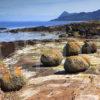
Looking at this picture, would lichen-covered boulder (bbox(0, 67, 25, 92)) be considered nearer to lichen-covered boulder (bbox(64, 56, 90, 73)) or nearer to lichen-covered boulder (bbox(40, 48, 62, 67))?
lichen-covered boulder (bbox(64, 56, 90, 73))

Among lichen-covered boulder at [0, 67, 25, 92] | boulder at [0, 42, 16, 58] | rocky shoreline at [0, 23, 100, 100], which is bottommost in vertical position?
boulder at [0, 42, 16, 58]

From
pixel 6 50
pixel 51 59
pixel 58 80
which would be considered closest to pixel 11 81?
pixel 58 80

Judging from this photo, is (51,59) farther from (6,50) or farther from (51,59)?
(6,50)

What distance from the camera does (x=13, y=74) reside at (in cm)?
2073

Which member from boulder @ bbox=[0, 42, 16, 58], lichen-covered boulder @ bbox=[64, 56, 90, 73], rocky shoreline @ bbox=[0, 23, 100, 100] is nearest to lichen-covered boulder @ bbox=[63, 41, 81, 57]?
rocky shoreline @ bbox=[0, 23, 100, 100]

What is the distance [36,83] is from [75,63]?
134 inches

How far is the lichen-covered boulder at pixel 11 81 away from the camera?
20484 millimetres

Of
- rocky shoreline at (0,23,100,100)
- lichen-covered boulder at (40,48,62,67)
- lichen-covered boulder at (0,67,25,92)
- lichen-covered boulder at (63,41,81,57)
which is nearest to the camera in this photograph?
rocky shoreline at (0,23,100,100)

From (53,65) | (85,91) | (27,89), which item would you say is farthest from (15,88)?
(53,65)

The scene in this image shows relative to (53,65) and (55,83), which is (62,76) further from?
(53,65)

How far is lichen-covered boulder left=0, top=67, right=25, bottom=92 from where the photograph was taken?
20484mm

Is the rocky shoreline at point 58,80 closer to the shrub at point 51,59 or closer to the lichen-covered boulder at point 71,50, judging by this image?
the shrub at point 51,59

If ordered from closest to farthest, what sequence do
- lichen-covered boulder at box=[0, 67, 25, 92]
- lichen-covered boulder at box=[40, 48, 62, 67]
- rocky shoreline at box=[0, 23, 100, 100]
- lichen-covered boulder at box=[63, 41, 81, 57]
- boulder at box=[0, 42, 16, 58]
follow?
rocky shoreline at box=[0, 23, 100, 100] → lichen-covered boulder at box=[0, 67, 25, 92] → lichen-covered boulder at box=[40, 48, 62, 67] → lichen-covered boulder at box=[63, 41, 81, 57] → boulder at box=[0, 42, 16, 58]

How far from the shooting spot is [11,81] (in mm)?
20578
